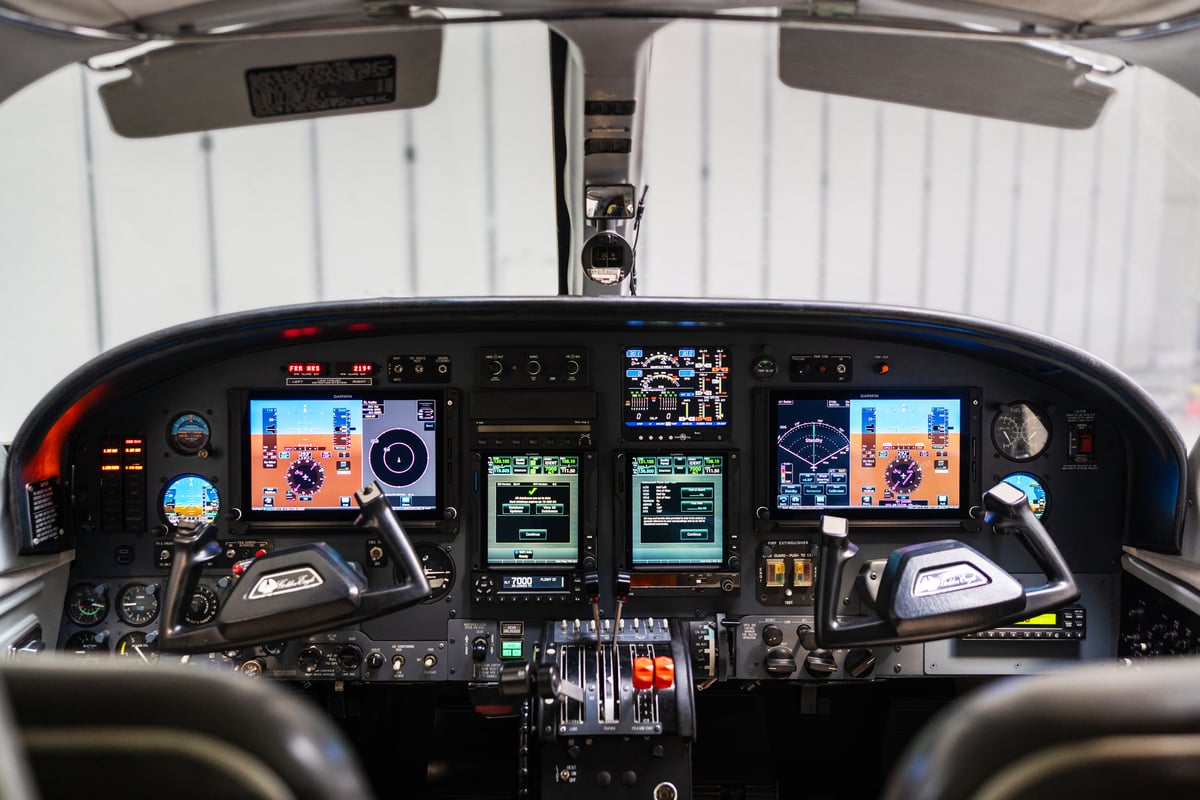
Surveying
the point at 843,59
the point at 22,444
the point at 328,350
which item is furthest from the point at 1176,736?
the point at 22,444

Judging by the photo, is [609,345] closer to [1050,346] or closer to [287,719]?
[1050,346]

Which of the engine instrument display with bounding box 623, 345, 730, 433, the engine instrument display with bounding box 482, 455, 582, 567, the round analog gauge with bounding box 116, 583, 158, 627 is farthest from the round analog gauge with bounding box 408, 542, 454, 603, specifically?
the round analog gauge with bounding box 116, 583, 158, 627

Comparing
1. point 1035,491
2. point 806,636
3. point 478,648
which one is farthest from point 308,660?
point 1035,491

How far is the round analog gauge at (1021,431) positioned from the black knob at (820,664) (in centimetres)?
74

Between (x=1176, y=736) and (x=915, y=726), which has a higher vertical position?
(x=1176, y=736)

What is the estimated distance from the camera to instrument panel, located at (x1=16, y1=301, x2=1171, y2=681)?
2381mm

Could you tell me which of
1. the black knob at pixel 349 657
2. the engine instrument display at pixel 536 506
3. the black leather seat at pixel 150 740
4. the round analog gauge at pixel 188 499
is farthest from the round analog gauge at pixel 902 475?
the black leather seat at pixel 150 740

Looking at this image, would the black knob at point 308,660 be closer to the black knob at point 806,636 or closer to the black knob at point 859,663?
the black knob at point 806,636

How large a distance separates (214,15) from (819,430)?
1.71 meters

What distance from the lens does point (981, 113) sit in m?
2.01

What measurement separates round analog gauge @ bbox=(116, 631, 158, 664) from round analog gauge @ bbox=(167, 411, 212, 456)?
495 mm

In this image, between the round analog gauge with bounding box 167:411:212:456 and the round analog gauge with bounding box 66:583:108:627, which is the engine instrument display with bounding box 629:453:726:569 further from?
the round analog gauge with bounding box 66:583:108:627

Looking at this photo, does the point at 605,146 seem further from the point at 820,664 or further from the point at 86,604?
the point at 86,604

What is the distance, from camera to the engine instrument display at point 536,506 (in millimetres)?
2391
